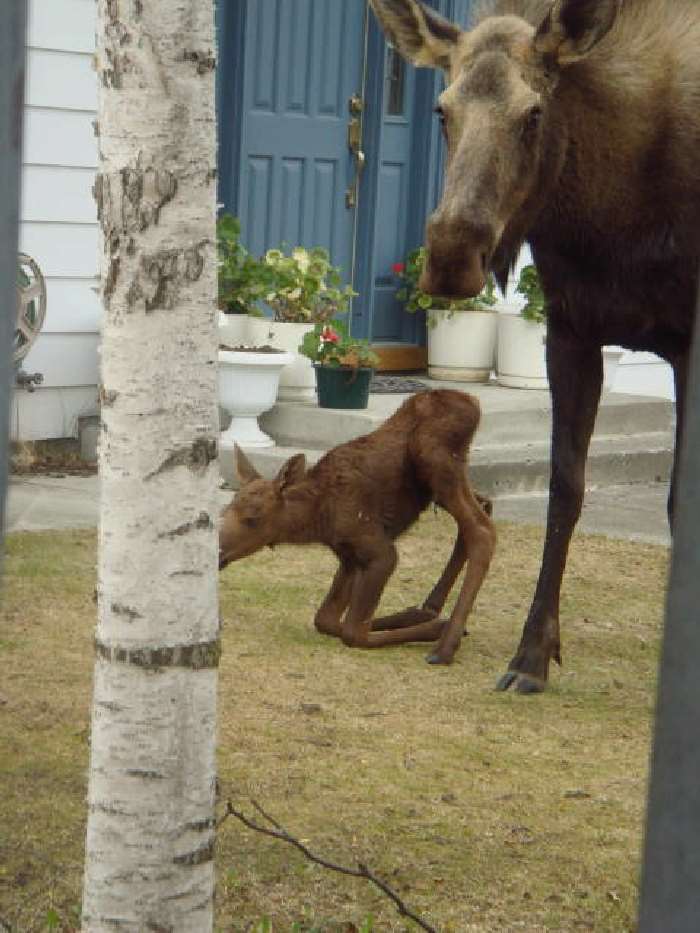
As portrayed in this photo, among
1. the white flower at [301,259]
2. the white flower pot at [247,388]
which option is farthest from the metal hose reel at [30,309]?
the white flower at [301,259]

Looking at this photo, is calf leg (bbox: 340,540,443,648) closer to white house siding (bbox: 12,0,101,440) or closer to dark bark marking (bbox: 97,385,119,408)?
dark bark marking (bbox: 97,385,119,408)

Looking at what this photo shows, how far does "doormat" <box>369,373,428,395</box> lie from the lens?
991cm

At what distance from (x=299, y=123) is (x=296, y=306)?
1.52 meters

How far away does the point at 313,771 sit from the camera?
4191mm

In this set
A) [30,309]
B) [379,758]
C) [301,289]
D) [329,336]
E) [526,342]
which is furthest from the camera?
[526,342]

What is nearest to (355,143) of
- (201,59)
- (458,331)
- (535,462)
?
(458,331)

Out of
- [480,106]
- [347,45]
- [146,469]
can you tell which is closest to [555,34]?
[480,106]

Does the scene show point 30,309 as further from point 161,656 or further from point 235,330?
point 161,656

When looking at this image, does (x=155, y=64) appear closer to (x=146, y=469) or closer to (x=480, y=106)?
(x=146, y=469)

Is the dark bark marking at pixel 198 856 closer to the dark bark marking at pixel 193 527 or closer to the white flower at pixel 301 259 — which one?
the dark bark marking at pixel 193 527

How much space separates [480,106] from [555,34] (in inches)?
12.4

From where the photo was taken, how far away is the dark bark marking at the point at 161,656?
2.55m

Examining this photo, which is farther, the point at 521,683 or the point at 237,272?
the point at 237,272

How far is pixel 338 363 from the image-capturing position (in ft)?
29.1
